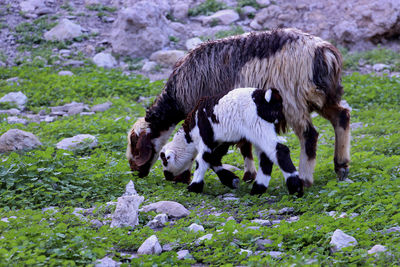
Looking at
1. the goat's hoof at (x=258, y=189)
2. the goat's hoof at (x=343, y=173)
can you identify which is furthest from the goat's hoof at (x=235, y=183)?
the goat's hoof at (x=343, y=173)

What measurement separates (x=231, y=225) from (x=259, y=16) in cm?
1208

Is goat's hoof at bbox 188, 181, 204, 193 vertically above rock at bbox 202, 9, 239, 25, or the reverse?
goat's hoof at bbox 188, 181, 204, 193

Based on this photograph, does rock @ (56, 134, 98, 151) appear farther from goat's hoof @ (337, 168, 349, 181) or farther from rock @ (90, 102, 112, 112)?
goat's hoof @ (337, 168, 349, 181)

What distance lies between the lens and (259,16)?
16.3 metres

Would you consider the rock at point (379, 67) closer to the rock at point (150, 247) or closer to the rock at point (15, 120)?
the rock at point (15, 120)

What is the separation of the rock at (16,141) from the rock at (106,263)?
4493 millimetres

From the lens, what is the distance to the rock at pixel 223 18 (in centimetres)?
1643

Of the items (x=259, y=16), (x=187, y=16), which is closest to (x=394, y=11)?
(x=259, y=16)

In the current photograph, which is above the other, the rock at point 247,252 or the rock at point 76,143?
the rock at point 247,252

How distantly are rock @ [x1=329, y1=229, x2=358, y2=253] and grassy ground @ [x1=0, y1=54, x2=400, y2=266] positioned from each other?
0.22ft

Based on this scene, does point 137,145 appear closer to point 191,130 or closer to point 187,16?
point 191,130

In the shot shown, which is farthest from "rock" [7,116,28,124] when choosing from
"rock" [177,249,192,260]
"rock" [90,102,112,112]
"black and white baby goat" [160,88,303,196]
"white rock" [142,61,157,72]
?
"rock" [177,249,192,260]

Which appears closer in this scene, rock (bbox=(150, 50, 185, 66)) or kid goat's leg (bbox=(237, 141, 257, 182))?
kid goat's leg (bbox=(237, 141, 257, 182))

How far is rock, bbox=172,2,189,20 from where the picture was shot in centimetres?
1700
